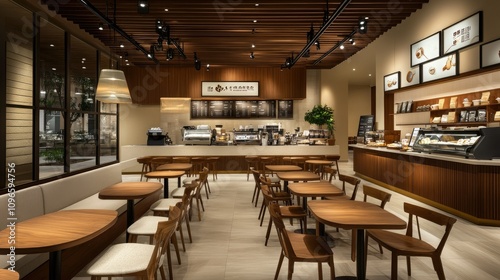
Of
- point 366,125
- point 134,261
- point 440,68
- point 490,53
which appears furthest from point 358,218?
point 366,125

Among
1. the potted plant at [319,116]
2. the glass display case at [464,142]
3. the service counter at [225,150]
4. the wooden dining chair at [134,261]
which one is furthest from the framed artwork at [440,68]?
the wooden dining chair at [134,261]

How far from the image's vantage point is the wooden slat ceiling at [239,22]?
250 inches

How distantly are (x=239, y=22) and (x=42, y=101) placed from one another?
4.64m

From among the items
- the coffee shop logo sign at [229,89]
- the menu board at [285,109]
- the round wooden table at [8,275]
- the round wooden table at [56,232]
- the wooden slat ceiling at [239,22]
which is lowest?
the round wooden table at [8,275]

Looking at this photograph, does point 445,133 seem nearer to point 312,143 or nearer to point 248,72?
point 312,143

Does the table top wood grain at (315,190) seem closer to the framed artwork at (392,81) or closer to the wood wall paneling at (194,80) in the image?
the framed artwork at (392,81)

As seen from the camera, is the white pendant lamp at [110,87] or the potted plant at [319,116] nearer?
the white pendant lamp at [110,87]

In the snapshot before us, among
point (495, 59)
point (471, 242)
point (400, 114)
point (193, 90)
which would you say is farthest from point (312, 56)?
point (471, 242)

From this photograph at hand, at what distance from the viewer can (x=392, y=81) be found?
862 centimetres

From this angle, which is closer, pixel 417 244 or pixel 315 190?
pixel 417 244

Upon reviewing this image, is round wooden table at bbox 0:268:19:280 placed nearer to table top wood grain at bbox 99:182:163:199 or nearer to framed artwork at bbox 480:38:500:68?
table top wood grain at bbox 99:182:163:199

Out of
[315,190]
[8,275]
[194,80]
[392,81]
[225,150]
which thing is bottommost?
[8,275]

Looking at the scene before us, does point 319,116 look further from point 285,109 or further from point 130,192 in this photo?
point 130,192

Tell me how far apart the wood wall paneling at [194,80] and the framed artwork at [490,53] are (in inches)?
250
